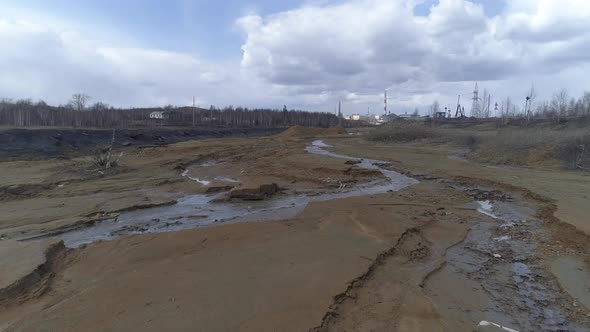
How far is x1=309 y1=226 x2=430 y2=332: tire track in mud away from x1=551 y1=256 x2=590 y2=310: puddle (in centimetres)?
195

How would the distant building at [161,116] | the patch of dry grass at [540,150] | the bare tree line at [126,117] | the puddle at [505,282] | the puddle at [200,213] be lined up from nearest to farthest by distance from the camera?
the puddle at [505,282]
the puddle at [200,213]
the patch of dry grass at [540,150]
the bare tree line at [126,117]
the distant building at [161,116]

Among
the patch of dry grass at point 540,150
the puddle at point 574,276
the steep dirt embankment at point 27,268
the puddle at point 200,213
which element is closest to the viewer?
the steep dirt embankment at point 27,268

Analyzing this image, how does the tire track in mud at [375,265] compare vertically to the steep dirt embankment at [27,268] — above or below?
above

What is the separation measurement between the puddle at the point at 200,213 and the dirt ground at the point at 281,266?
1.75 ft

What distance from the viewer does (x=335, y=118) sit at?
327 feet

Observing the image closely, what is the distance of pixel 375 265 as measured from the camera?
5559 mm

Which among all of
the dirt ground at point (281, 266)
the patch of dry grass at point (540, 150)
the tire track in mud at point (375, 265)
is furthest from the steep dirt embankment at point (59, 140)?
the patch of dry grass at point (540, 150)

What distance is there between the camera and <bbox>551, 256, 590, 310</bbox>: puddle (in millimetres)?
4944

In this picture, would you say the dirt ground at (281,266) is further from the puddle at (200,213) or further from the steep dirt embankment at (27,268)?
the puddle at (200,213)

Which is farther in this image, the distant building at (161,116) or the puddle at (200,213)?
the distant building at (161,116)

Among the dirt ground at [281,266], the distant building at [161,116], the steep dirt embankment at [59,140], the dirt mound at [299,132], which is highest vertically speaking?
the distant building at [161,116]

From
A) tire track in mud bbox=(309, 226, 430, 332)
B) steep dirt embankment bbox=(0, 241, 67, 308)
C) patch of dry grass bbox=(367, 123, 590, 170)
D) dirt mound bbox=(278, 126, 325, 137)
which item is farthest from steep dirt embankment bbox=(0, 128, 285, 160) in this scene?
patch of dry grass bbox=(367, 123, 590, 170)

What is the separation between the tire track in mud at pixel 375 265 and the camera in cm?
392

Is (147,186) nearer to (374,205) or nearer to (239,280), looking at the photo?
(374,205)
